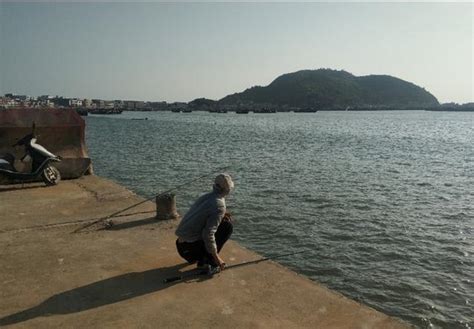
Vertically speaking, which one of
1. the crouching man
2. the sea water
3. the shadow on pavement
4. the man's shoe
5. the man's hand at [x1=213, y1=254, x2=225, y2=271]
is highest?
the crouching man

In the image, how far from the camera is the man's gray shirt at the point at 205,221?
17.1 feet

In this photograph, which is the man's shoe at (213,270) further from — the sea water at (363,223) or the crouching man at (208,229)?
the sea water at (363,223)

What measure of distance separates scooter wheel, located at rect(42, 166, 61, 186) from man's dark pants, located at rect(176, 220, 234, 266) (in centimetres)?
695

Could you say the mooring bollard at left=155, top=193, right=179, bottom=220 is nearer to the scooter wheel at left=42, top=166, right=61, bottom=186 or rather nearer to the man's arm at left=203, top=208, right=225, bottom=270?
the man's arm at left=203, top=208, right=225, bottom=270

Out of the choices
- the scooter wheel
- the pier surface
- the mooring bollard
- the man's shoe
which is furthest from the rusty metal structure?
the man's shoe

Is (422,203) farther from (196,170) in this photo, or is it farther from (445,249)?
(196,170)

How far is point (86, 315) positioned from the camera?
172 inches

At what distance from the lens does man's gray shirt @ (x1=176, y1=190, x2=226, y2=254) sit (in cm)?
522

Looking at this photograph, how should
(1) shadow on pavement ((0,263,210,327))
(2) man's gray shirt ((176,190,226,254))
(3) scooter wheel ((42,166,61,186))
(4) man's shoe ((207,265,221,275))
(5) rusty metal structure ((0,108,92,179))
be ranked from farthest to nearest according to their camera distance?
(5) rusty metal structure ((0,108,92,179)), (3) scooter wheel ((42,166,61,186)), (4) man's shoe ((207,265,221,275)), (2) man's gray shirt ((176,190,226,254)), (1) shadow on pavement ((0,263,210,327))

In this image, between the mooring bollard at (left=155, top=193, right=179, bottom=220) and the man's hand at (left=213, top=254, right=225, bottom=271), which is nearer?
the man's hand at (left=213, top=254, right=225, bottom=271)

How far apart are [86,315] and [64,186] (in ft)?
24.5

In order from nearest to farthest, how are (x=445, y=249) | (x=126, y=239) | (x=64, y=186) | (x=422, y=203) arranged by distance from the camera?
(x=126, y=239), (x=445, y=249), (x=64, y=186), (x=422, y=203)

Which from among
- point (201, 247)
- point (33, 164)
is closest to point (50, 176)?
point (33, 164)

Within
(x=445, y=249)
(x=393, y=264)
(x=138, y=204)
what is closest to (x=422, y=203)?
(x=445, y=249)
